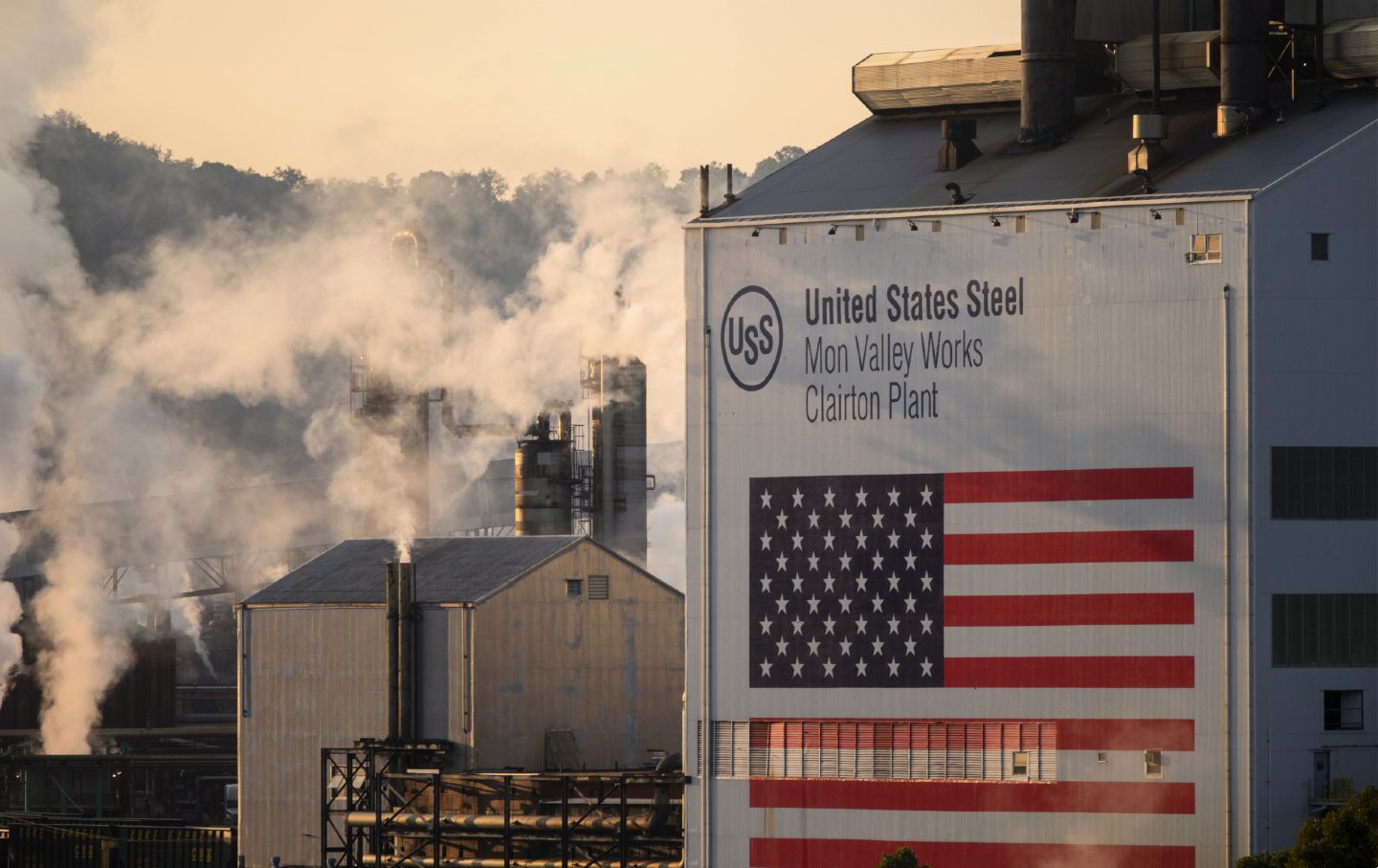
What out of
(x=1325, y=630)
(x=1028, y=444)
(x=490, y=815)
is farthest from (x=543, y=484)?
(x=1325, y=630)

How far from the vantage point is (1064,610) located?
51.5 m

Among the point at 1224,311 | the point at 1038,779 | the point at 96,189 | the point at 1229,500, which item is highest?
the point at 96,189

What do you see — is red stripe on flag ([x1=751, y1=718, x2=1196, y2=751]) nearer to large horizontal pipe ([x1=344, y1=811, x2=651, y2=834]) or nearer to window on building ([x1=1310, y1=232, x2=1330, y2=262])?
large horizontal pipe ([x1=344, y1=811, x2=651, y2=834])

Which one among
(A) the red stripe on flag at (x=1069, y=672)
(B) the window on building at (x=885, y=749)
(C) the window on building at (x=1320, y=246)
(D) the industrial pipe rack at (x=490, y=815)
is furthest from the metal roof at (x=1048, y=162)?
(D) the industrial pipe rack at (x=490, y=815)

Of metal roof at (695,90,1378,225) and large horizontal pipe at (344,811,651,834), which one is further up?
metal roof at (695,90,1378,225)

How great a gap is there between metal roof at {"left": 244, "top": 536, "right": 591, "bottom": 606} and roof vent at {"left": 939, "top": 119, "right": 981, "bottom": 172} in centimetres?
1741

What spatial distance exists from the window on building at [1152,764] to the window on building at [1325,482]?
226 inches

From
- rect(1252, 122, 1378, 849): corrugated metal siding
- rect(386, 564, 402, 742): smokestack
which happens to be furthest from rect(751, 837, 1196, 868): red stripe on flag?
rect(386, 564, 402, 742): smokestack

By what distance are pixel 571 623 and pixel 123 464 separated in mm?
83340

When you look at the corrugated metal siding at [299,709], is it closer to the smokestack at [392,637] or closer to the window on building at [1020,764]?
the smokestack at [392,637]

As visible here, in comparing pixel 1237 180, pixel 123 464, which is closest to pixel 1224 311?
pixel 1237 180

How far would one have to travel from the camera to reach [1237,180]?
50.7m

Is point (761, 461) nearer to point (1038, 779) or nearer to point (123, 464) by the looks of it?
point (1038, 779)

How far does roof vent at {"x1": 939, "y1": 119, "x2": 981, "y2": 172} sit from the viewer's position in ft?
185
